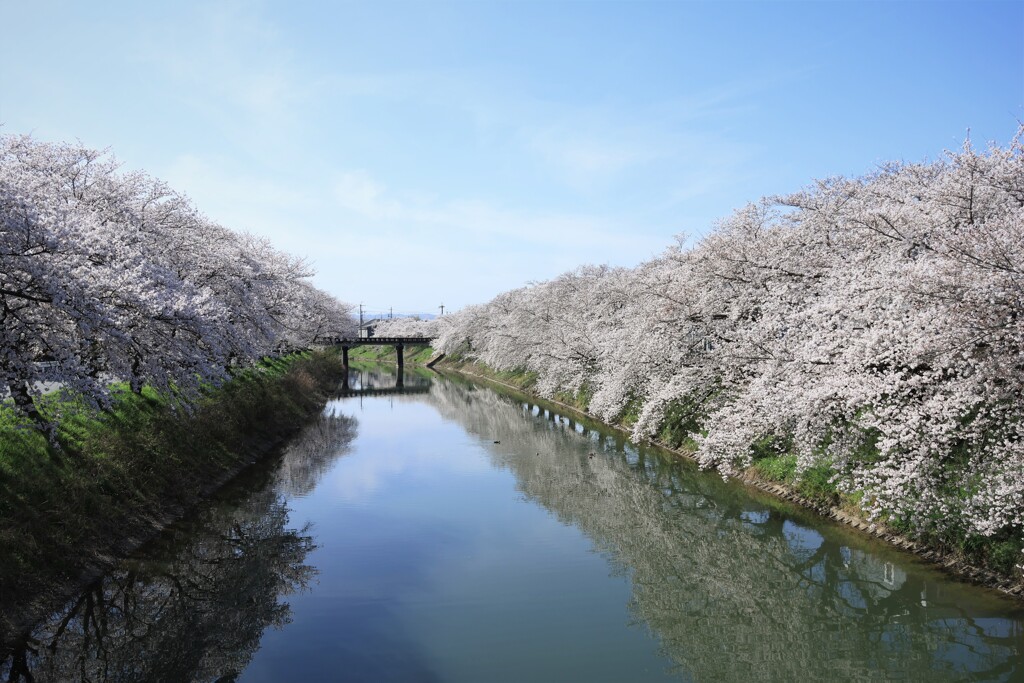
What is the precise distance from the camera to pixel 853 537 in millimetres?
15945

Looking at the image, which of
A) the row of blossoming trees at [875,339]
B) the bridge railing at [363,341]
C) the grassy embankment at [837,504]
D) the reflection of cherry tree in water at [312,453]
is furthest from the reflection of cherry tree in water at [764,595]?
the bridge railing at [363,341]

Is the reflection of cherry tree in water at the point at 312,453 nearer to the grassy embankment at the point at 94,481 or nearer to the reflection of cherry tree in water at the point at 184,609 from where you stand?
the grassy embankment at the point at 94,481

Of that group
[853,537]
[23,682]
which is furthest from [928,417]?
[23,682]

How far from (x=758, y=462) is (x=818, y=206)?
8.01 m

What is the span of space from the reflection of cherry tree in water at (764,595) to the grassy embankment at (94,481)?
10.5m

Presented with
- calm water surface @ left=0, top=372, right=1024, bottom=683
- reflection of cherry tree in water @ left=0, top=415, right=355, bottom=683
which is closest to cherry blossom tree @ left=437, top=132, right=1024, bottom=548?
calm water surface @ left=0, top=372, right=1024, bottom=683

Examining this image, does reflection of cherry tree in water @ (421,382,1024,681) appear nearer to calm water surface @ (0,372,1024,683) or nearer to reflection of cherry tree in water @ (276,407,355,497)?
calm water surface @ (0,372,1024,683)

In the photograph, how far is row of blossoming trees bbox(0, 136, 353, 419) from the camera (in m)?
11.1

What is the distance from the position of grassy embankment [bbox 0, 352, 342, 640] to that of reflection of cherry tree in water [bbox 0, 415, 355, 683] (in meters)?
0.56

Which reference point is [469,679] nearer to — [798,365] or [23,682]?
[23,682]

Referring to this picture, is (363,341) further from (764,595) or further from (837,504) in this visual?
(764,595)

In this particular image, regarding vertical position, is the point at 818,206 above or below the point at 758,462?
above

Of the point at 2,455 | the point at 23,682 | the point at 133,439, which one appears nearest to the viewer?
the point at 23,682

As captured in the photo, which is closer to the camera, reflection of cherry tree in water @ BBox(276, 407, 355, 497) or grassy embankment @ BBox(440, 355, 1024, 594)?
grassy embankment @ BBox(440, 355, 1024, 594)
